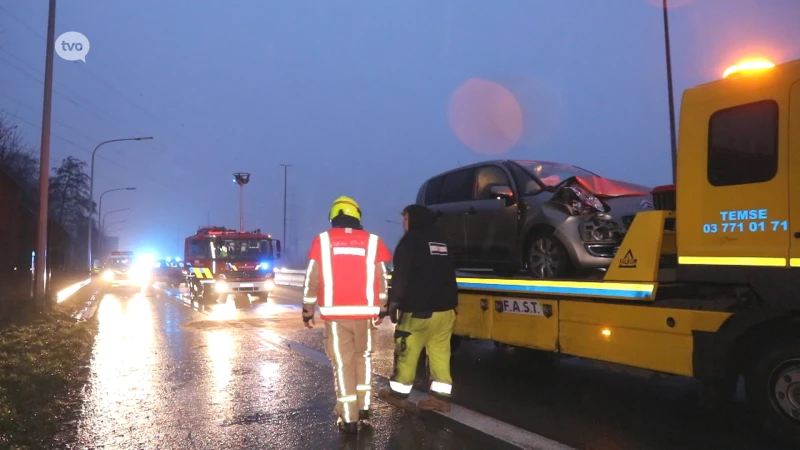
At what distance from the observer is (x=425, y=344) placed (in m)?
5.43

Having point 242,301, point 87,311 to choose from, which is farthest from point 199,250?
point 87,311

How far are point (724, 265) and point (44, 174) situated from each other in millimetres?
13280

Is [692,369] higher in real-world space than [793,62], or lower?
lower

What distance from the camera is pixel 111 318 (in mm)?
14328

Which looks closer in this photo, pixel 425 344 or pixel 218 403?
pixel 425 344

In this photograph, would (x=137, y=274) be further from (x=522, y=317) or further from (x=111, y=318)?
(x=522, y=317)

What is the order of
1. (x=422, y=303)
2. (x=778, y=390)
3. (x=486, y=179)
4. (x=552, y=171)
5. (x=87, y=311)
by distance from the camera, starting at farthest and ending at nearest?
1. (x=87, y=311)
2. (x=486, y=179)
3. (x=552, y=171)
4. (x=422, y=303)
5. (x=778, y=390)

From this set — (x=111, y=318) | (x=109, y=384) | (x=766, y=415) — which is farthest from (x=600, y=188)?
(x=111, y=318)

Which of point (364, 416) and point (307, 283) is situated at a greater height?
Answer: point (307, 283)

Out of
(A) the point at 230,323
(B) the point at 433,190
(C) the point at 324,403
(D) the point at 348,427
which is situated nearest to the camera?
(D) the point at 348,427

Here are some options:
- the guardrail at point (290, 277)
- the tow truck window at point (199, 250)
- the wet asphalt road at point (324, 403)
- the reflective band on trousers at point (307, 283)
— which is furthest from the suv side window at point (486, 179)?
the guardrail at point (290, 277)

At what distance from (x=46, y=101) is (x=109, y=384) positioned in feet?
30.0

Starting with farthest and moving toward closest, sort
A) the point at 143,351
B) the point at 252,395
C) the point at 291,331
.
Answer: the point at 291,331 → the point at 143,351 → the point at 252,395

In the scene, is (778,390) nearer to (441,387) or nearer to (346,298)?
(441,387)
